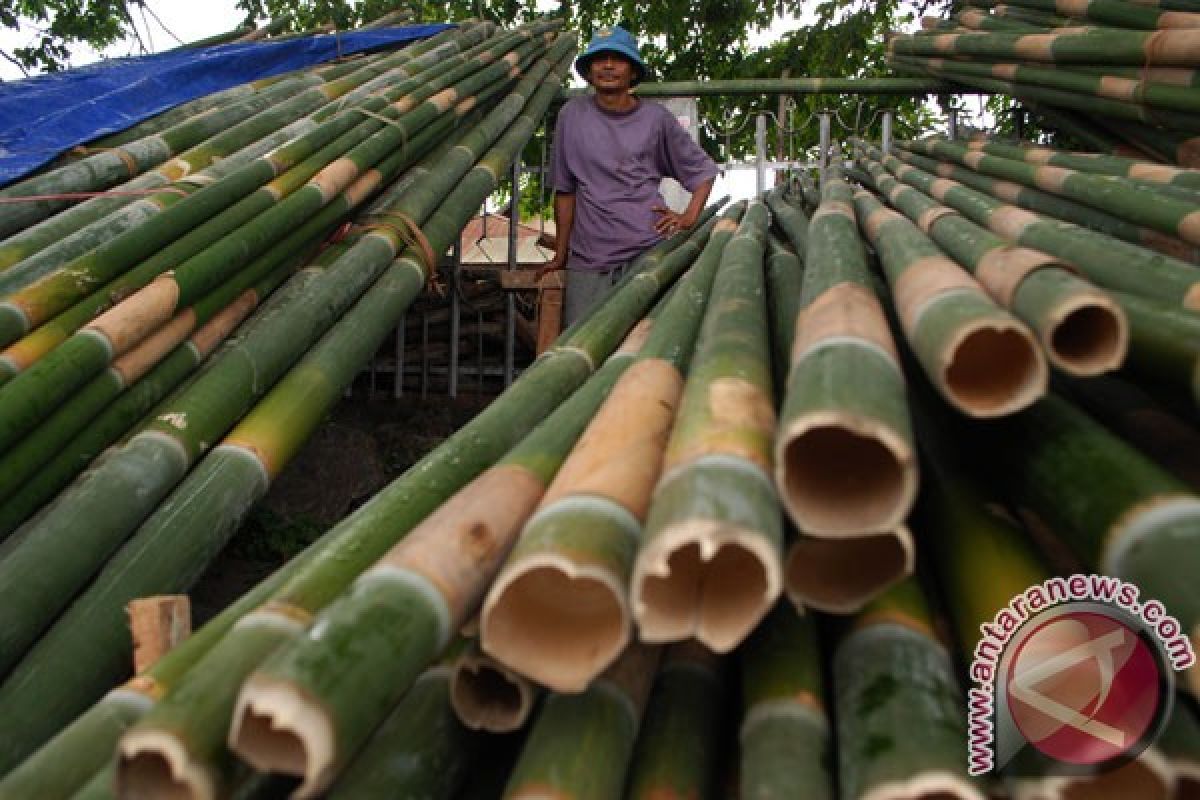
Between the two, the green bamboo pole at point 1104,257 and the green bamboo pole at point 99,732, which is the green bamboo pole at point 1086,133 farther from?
the green bamboo pole at point 99,732

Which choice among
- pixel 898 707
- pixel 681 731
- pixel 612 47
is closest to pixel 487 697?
pixel 681 731

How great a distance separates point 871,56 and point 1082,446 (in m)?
7.90

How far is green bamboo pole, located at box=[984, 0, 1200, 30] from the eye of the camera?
11.2 feet

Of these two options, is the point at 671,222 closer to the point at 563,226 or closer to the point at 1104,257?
the point at 563,226

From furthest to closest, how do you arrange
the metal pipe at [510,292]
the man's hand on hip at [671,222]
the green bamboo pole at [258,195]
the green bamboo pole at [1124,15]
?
1. the metal pipe at [510,292]
2. the man's hand on hip at [671,222]
3. the green bamboo pole at [1124,15]
4. the green bamboo pole at [258,195]

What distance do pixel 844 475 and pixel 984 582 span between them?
0.25 m

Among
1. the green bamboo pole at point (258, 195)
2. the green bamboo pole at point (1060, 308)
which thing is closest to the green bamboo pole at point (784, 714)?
the green bamboo pole at point (1060, 308)

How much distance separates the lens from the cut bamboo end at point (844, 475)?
36.7 inches

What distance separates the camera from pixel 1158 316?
118 centimetres

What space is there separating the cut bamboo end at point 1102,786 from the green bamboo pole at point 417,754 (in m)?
0.60

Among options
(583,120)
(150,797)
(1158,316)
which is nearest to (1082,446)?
(1158,316)

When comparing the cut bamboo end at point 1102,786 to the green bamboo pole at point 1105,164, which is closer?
the cut bamboo end at point 1102,786

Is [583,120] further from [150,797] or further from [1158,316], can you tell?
[150,797]

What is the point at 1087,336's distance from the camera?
1.11 metres
